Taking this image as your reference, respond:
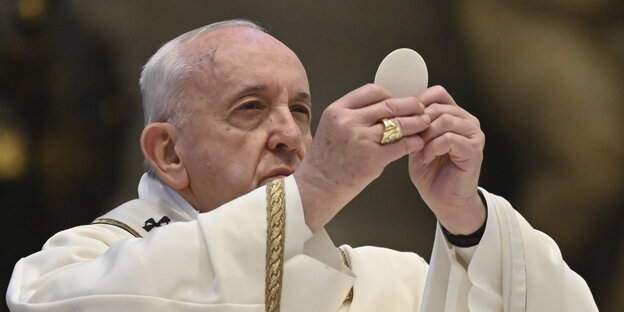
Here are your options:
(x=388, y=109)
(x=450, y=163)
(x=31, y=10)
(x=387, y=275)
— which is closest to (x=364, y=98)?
(x=388, y=109)

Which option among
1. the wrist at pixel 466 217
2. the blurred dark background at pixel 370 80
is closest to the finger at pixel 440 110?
the wrist at pixel 466 217

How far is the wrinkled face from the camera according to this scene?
102 inches

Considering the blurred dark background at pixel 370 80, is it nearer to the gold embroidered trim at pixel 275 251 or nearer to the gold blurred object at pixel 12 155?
the gold blurred object at pixel 12 155

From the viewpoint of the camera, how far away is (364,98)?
1992 millimetres

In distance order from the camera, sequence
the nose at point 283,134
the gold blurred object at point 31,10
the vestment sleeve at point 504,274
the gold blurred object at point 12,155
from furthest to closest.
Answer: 1. the gold blurred object at point 31,10
2. the gold blurred object at point 12,155
3. the nose at point 283,134
4. the vestment sleeve at point 504,274

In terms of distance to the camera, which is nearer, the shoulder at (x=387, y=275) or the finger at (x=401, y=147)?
the finger at (x=401, y=147)

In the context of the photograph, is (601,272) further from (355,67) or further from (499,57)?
(355,67)

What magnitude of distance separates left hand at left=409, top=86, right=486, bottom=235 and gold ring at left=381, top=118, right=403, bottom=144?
0.10m

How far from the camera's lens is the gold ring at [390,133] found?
1.95 metres

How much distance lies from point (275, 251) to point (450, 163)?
472 millimetres

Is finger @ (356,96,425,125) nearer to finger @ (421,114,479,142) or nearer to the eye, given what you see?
finger @ (421,114,479,142)

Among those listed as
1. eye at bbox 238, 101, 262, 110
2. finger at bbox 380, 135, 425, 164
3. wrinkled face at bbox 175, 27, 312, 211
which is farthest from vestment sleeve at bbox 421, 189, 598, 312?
eye at bbox 238, 101, 262, 110

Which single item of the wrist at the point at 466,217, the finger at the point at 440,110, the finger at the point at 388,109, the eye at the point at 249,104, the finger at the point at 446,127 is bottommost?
the wrist at the point at 466,217

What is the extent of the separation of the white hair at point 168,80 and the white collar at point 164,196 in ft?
0.65
